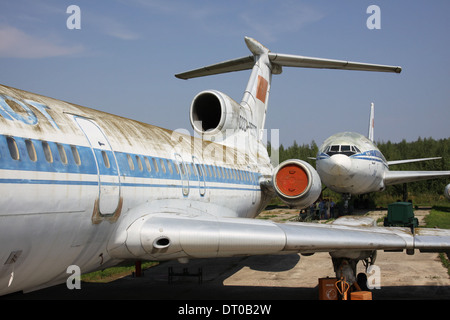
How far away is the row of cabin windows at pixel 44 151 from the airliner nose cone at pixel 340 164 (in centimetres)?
1899

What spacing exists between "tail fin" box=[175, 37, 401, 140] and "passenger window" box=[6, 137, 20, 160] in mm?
11381

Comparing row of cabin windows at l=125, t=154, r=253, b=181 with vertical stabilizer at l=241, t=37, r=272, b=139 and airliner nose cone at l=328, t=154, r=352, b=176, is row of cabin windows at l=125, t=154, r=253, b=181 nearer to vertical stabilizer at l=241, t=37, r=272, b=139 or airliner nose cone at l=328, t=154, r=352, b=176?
vertical stabilizer at l=241, t=37, r=272, b=139

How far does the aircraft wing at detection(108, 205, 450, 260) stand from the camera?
21.9ft

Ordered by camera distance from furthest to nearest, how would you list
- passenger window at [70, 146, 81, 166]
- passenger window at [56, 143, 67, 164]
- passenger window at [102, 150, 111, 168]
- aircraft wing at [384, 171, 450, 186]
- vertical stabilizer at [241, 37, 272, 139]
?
aircraft wing at [384, 171, 450, 186] < vertical stabilizer at [241, 37, 272, 139] < passenger window at [102, 150, 111, 168] < passenger window at [70, 146, 81, 166] < passenger window at [56, 143, 67, 164]

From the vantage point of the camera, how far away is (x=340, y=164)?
23375 millimetres

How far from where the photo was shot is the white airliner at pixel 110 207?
5074 millimetres

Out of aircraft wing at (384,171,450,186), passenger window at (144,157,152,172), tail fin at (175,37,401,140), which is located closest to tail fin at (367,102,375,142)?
aircraft wing at (384,171,450,186)

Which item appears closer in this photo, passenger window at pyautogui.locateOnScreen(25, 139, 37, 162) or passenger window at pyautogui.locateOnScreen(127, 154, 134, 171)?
passenger window at pyautogui.locateOnScreen(25, 139, 37, 162)

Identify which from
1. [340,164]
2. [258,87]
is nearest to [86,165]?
[258,87]

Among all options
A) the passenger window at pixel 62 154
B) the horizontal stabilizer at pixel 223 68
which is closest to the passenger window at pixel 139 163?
the passenger window at pixel 62 154

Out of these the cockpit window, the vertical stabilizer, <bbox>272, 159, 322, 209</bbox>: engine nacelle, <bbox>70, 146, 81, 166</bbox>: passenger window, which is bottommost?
<bbox>272, 159, 322, 209</bbox>: engine nacelle

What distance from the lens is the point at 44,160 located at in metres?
5.34

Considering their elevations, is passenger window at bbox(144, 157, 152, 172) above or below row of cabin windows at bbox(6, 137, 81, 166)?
below
